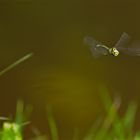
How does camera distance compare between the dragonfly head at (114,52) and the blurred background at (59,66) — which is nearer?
the dragonfly head at (114,52)

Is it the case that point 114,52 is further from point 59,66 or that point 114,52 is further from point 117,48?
point 59,66

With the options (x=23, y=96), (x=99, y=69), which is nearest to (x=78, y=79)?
(x=99, y=69)

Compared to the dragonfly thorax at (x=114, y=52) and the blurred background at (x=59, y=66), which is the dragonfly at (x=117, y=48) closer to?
the dragonfly thorax at (x=114, y=52)

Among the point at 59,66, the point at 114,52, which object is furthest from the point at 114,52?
the point at 59,66

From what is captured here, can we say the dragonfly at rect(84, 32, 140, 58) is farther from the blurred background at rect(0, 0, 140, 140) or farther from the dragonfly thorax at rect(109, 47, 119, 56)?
the blurred background at rect(0, 0, 140, 140)

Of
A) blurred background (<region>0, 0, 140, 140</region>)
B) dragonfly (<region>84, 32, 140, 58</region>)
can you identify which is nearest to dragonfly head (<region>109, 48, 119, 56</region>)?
dragonfly (<region>84, 32, 140, 58</region>)

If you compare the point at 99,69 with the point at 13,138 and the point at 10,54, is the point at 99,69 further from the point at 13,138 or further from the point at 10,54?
the point at 13,138

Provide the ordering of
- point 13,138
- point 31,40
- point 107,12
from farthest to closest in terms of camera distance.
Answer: point 31,40
point 107,12
point 13,138

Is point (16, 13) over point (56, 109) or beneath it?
over

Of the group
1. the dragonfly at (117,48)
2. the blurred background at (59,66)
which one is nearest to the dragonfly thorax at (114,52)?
the dragonfly at (117,48)
